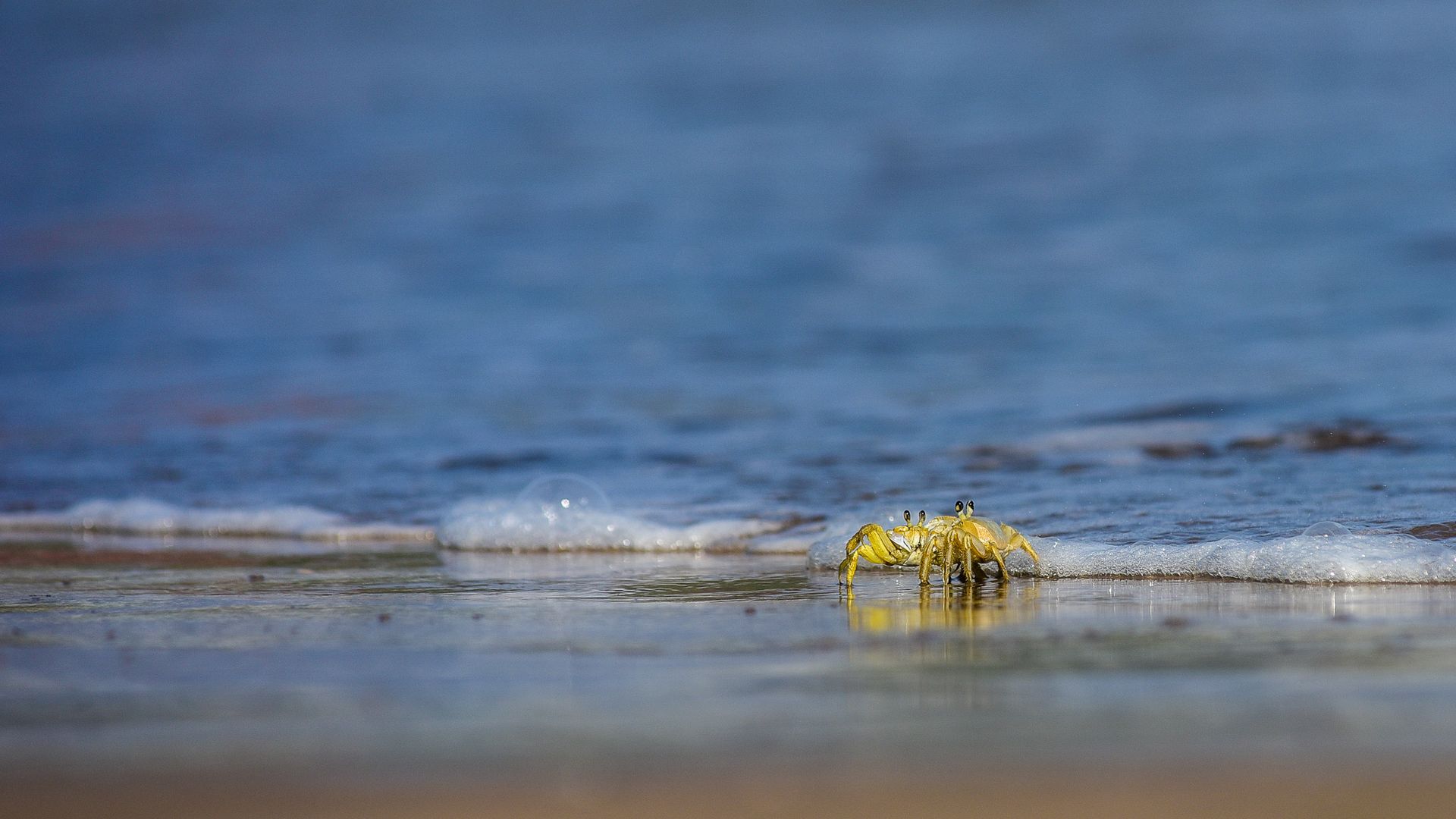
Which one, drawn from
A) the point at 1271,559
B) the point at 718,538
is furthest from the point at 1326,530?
the point at 718,538

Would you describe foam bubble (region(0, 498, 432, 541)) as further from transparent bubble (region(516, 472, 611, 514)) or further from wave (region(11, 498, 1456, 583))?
transparent bubble (region(516, 472, 611, 514))

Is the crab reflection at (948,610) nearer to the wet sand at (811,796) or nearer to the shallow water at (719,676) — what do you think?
the shallow water at (719,676)

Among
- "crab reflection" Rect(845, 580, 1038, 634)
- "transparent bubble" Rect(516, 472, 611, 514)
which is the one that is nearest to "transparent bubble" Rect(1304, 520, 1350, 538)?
"crab reflection" Rect(845, 580, 1038, 634)

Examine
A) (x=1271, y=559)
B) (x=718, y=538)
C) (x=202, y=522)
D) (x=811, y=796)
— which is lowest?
(x=811, y=796)

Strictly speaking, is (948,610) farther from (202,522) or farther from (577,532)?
(202,522)

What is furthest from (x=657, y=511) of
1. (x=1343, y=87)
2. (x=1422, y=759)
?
(x=1343, y=87)

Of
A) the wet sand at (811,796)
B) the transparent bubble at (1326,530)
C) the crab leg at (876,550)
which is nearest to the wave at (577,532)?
the crab leg at (876,550)

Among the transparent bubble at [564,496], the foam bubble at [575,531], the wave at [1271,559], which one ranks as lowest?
the wave at [1271,559]
